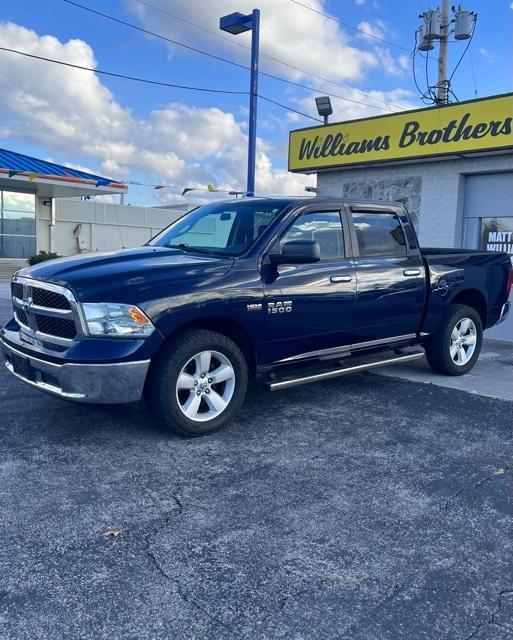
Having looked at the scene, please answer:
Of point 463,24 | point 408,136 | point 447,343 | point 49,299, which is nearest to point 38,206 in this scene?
point 463,24

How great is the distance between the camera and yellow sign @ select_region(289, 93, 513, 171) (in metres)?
9.66

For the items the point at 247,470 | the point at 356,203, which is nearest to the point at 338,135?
the point at 356,203

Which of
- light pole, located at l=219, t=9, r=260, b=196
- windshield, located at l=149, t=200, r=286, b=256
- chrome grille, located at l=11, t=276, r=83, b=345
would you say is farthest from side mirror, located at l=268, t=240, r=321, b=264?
light pole, located at l=219, t=9, r=260, b=196

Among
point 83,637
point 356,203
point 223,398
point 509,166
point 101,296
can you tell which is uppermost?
point 509,166

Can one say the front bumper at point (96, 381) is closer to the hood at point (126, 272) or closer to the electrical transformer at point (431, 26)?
the hood at point (126, 272)

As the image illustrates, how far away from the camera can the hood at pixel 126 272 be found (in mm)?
4238

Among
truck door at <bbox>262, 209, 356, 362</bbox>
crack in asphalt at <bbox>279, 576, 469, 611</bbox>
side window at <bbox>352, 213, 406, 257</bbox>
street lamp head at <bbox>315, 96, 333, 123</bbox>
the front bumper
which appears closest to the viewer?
crack in asphalt at <bbox>279, 576, 469, 611</bbox>

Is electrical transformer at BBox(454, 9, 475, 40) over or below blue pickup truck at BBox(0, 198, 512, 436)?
over

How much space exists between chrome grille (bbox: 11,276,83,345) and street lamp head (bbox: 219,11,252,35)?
9.34 m

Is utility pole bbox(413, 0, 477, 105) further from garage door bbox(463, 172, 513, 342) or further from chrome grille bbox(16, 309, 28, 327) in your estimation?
chrome grille bbox(16, 309, 28, 327)

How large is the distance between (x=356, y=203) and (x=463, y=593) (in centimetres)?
408

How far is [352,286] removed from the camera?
5629mm

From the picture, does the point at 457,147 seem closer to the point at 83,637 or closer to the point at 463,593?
the point at 463,593

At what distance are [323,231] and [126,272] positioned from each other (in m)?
2.10
